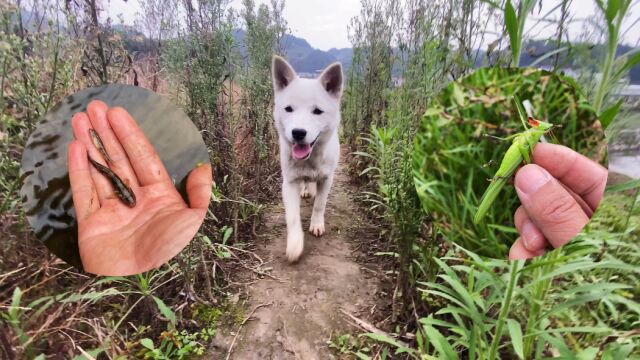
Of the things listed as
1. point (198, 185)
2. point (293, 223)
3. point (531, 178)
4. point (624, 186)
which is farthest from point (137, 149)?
point (293, 223)

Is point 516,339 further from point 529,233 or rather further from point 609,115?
point 609,115

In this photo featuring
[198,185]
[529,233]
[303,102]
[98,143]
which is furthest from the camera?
[303,102]

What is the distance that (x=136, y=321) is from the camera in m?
1.75

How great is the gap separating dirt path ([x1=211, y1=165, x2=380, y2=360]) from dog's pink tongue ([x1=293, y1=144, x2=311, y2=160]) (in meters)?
0.82

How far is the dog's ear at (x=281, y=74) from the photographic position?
7.19 feet

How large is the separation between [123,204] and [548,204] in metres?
1.27

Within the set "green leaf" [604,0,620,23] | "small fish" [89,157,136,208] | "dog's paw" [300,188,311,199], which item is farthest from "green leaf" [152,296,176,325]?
"dog's paw" [300,188,311,199]

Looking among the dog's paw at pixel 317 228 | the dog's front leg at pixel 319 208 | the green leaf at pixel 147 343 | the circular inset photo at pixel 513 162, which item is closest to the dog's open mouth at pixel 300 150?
the dog's front leg at pixel 319 208

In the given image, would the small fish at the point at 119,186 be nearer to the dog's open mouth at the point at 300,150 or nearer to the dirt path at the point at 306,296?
the dirt path at the point at 306,296

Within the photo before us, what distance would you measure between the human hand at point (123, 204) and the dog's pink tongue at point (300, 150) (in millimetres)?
1172

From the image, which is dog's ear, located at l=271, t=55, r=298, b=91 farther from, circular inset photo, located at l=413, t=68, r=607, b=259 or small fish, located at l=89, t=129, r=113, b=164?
circular inset photo, located at l=413, t=68, r=607, b=259

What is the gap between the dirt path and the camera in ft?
5.90

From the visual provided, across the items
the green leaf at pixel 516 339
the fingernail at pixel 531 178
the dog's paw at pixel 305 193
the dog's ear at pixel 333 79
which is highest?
the dog's ear at pixel 333 79

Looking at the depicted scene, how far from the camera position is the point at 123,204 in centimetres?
114
